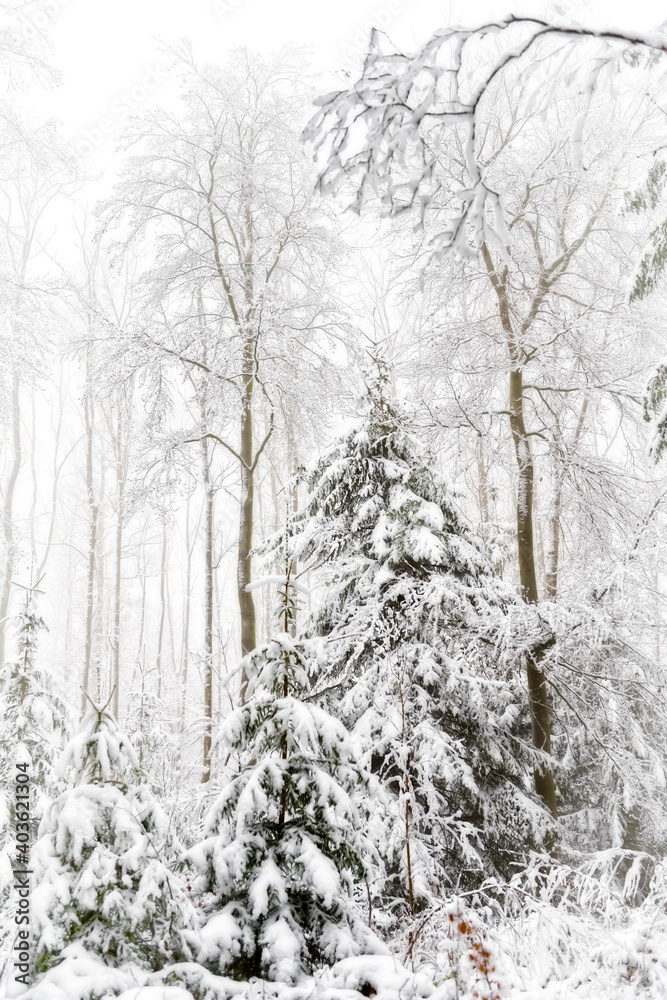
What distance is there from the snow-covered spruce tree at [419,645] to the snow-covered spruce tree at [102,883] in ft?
9.23

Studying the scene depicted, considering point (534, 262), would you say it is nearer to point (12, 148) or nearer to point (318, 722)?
point (318, 722)

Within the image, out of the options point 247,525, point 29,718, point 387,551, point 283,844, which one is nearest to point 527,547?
point 387,551

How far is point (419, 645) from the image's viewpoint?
6266mm

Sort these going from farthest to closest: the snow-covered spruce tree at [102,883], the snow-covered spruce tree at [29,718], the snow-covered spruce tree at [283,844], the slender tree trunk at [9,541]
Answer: the slender tree trunk at [9,541] < the snow-covered spruce tree at [29,718] < the snow-covered spruce tree at [283,844] < the snow-covered spruce tree at [102,883]

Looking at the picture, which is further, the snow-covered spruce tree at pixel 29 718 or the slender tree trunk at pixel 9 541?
the slender tree trunk at pixel 9 541

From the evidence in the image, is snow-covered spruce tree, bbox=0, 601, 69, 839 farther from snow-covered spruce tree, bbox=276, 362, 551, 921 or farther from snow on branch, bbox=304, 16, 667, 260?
snow on branch, bbox=304, 16, 667, 260

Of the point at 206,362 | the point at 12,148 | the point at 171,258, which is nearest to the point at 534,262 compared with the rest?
the point at 206,362

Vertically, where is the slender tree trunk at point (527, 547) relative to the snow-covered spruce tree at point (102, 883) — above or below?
above

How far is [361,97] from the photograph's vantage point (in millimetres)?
2457

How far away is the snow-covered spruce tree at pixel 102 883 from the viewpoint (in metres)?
2.78

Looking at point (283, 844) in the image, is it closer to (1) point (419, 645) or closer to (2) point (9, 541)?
(1) point (419, 645)

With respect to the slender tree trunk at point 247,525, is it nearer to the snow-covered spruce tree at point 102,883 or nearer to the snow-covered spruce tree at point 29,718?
the snow-covered spruce tree at point 29,718

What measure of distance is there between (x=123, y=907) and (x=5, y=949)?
950mm

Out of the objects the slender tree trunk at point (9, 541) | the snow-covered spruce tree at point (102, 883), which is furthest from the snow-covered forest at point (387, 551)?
the slender tree trunk at point (9, 541)
